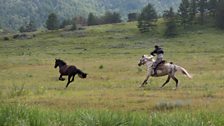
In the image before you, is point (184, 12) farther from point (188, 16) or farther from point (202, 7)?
point (202, 7)

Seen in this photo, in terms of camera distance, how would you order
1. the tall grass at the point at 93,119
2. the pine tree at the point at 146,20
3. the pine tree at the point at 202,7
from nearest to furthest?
the tall grass at the point at 93,119
the pine tree at the point at 202,7
the pine tree at the point at 146,20

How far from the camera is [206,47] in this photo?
83875 mm

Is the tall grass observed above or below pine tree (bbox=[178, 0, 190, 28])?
above

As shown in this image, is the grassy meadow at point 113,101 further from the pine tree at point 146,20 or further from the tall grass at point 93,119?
the pine tree at point 146,20

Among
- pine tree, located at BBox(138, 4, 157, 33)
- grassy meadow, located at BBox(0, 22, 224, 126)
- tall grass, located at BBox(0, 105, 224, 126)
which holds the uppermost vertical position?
tall grass, located at BBox(0, 105, 224, 126)

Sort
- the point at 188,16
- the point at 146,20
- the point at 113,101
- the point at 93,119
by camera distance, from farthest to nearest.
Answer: the point at 146,20, the point at 188,16, the point at 113,101, the point at 93,119

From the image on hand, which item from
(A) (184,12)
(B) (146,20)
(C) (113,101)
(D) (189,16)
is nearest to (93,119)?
(C) (113,101)

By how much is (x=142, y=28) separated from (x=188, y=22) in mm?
10600

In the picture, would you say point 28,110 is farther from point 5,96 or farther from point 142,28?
point 142,28

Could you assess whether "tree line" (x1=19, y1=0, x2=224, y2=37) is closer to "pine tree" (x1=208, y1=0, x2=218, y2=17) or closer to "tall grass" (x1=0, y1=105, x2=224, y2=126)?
"pine tree" (x1=208, y1=0, x2=218, y2=17)

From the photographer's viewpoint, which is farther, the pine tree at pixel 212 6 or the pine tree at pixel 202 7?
the pine tree at pixel 202 7

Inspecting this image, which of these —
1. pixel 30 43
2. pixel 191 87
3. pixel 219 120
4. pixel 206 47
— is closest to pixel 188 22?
pixel 206 47

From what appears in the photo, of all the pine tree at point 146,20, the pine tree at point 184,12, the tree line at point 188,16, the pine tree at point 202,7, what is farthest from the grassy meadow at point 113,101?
the pine tree at point 202,7

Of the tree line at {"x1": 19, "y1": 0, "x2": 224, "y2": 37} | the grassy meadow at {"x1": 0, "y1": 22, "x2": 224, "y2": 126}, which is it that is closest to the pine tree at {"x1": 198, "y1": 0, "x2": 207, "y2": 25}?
the tree line at {"x1": 19, "y1": 0, "x2": 224, "y2": 37}
